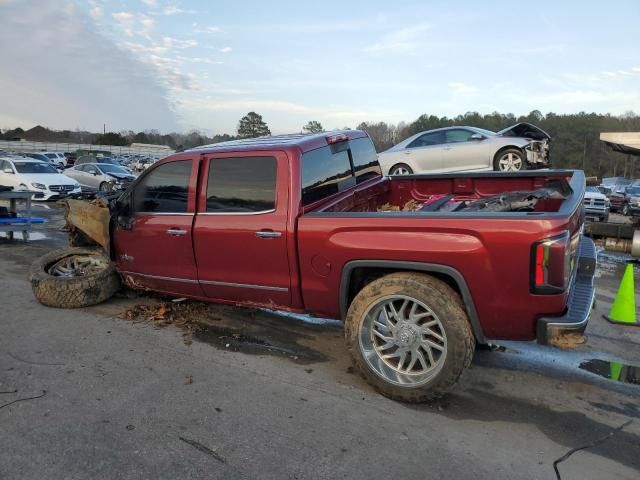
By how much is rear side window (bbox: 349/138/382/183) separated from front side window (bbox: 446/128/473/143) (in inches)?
253

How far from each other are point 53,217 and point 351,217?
1370cm

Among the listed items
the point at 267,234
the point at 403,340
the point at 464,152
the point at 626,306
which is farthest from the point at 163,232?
the point at 464,152

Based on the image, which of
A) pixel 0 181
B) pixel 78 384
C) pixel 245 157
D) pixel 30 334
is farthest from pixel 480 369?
pixel 0 181

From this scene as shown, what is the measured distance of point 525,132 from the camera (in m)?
10.9

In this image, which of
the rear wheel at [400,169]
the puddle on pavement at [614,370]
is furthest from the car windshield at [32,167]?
the puddle on pavement at [614,370]

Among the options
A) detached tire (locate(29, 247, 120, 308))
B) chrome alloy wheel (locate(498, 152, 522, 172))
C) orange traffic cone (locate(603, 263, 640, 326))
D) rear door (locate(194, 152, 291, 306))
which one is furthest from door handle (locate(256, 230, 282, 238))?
chrome alloy wheel (locate(498, 152, 522, 172))

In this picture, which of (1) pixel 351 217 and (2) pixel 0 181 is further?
(2) pixel 0 181

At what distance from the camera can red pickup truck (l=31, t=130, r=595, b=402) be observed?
324cm

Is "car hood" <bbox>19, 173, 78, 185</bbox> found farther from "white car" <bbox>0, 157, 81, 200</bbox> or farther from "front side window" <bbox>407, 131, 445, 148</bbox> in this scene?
"front side window" <bbox>407, 131, 445, 148</bbox>

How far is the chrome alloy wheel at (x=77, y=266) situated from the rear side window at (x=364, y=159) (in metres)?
3.26

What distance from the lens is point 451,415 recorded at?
3457 mm

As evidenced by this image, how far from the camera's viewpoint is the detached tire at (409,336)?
3385 millimetres

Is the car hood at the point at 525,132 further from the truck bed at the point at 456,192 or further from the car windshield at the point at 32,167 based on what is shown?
the car windshield at the point at 32,167

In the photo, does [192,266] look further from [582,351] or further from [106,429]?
[582,351]
